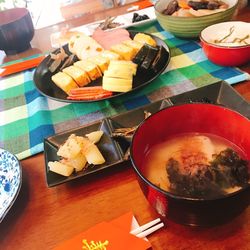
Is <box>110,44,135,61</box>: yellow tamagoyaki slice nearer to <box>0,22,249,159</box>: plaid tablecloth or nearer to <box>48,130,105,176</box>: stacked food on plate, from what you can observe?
<box>0,22,249,159</box>: plaid tablecloth

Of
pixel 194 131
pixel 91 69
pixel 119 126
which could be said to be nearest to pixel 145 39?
pixel 91 69

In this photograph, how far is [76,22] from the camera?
157 cm

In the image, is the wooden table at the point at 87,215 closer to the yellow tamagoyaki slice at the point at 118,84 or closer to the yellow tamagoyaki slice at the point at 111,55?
the yellow tamagoyaki slice at the point at 118,84

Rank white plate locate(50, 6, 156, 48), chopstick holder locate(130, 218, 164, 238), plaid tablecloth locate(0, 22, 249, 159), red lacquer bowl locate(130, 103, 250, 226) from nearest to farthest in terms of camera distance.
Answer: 1. red lacquer bowl locate(130, 103, 250, 226)
2. chopstick holder locate(130, 218, 164, 238)
3. plaid tablecloth locate(0, 22, 249, 159)
4. white plate locate(50, 6, 156, 48)

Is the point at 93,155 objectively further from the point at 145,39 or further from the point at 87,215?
the point at 145,39

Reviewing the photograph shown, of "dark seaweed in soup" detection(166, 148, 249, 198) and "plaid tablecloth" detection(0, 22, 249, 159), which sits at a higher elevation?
"dark seaweed in soup" detection(166, 148, 249, 198)

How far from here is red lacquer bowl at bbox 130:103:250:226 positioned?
42cm

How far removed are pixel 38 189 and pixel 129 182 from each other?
8.5 inches

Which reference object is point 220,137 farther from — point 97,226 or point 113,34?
point 113,34

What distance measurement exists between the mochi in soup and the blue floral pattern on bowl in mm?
299

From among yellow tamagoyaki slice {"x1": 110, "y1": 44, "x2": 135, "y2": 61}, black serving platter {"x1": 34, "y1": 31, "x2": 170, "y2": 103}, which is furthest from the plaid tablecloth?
yellow tamagoyaki slice {"x1": 110, "y1": 44, "x2": 135, "y2": 61}

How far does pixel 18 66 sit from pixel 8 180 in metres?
0.70

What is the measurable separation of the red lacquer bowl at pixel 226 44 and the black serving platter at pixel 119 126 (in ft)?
0.58

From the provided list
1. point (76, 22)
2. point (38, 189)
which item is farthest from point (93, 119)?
point (76, 22)
